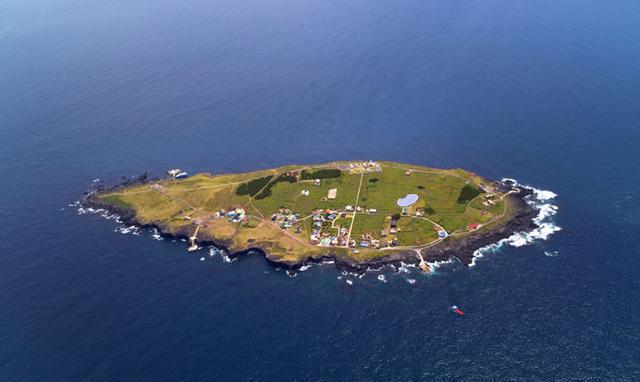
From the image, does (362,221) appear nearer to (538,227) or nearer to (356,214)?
(356,214)

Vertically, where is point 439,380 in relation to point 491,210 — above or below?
below

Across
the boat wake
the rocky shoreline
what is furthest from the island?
the boat wake

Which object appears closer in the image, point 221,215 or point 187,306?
point 187,306

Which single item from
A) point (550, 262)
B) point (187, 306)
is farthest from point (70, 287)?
point (550, 262)

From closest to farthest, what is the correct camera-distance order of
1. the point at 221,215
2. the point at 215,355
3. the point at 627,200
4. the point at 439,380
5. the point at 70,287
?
the point at 439,380
the point at 215,355
the point at 70,287
the point at 627,200
the point at 221,215

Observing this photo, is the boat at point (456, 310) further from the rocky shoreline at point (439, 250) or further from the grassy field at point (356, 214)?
the grassy field at point (356, 214)

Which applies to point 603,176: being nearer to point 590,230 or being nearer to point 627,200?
point 627,200

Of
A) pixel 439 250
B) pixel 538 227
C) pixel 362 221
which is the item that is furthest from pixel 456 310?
pixel 538 227

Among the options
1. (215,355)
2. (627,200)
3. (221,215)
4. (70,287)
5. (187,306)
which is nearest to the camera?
(215,355)
